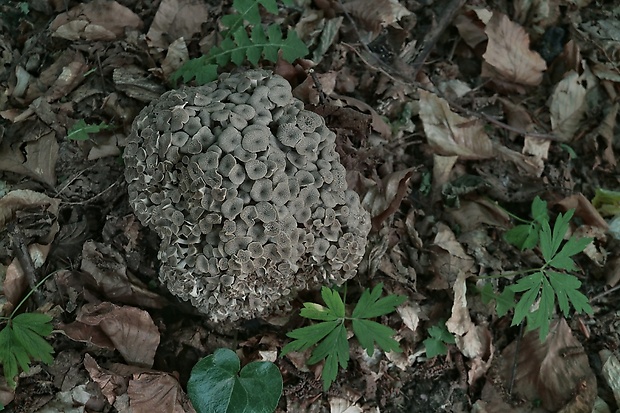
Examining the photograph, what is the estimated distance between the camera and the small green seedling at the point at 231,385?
2.70 meters

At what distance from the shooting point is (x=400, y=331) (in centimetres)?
317

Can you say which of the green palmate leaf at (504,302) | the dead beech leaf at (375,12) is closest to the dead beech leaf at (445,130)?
the dead beech leaf at (375,12)

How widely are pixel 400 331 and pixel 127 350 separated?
5.05 feet

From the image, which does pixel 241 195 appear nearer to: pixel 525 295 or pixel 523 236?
pixel 525 295

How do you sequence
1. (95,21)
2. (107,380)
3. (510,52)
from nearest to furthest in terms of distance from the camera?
1. (107,380)
2. (95,21)
3. (510,52)

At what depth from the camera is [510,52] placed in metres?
3.72

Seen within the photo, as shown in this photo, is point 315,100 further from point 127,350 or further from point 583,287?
point 583,287

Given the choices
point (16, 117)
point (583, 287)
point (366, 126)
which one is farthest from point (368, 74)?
point (16, 117)

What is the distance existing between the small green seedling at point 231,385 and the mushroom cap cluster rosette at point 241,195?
0.89 feet

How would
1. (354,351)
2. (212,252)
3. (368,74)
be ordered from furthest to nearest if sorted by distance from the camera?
1. (368,74)
2. (354,351)
3. (212,252)

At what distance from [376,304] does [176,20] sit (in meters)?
2.19

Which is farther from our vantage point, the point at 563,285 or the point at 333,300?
the point at 563,285

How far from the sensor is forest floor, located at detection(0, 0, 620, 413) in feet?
9.77

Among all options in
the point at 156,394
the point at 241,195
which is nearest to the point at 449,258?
the point at 241,195
